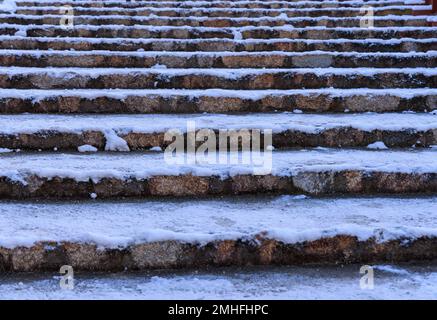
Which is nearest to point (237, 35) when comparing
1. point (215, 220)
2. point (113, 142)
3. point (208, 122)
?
point (208, 122)

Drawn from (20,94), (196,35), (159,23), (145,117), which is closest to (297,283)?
(145,117)

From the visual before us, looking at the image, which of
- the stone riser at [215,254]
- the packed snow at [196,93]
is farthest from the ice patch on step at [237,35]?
the stone riser at [215,254]

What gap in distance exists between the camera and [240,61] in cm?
352

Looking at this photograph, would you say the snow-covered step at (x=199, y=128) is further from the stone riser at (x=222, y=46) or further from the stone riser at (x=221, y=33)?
the stone riser at (x=221, y=33)

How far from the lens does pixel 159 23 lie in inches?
176

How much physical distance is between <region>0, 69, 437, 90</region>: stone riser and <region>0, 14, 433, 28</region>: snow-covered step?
1.39 m

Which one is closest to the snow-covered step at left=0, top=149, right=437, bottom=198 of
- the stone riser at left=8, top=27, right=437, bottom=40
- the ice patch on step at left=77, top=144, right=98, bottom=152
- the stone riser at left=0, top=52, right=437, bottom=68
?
the ice patch on step at left=77, top=144, right=98, bottom=152

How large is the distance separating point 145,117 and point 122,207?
846 mm

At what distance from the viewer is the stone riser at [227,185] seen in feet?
6.91

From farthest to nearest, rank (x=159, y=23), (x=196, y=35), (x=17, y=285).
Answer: (x=159, y=23) → (x=196, y=35) → (x=17, y=285)

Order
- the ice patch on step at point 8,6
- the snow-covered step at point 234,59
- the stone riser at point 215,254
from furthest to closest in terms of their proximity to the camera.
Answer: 1. the ice patch on step at point 8,6
2. the snow-covered step at point 234,59
3. the stone riser at point 215,254

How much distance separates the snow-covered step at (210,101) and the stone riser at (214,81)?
15 centimetres
